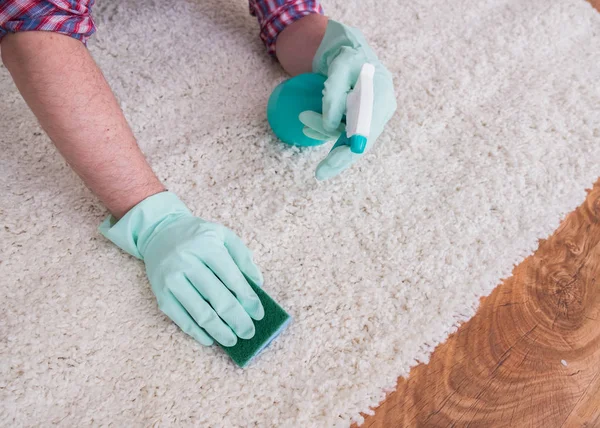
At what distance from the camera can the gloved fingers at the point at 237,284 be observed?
2.30ft

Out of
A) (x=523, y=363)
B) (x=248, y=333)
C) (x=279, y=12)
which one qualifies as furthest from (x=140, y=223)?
(x=523, y=363)

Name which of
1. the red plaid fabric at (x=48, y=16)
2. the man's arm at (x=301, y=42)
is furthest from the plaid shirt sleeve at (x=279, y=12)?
the red plaid fabric at (x=48, y=16)

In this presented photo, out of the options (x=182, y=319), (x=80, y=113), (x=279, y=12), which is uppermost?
(x=279, y=12)

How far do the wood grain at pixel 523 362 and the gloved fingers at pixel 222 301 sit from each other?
0.21 meters

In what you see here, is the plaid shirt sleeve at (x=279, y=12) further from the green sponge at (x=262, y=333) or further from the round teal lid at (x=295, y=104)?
the green sponge at (x=262, y=333)

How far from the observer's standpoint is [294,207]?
32.5 inches

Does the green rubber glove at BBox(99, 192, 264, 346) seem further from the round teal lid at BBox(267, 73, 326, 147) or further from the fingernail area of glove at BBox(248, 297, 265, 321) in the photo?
the round teal lid at BBox(267, 73, 326, 147)

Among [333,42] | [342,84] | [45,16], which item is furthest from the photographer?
[333,42]

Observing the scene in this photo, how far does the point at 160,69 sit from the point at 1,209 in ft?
1.25

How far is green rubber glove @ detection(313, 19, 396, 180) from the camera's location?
2.41 ft

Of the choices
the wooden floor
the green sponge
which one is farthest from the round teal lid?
the wooden floor

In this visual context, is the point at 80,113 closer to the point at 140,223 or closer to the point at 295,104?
the point at 140,223

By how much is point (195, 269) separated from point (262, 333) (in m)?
0.13

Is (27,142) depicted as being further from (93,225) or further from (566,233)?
(566,233)
